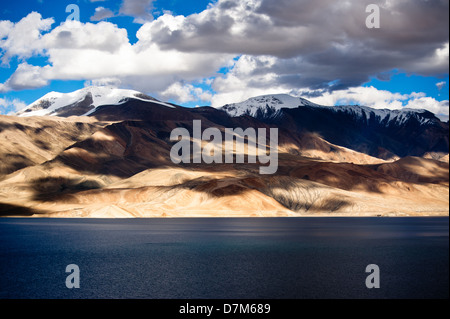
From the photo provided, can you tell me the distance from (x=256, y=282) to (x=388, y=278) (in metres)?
13.0

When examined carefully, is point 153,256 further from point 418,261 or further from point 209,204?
point 209,204

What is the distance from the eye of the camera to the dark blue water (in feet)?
148

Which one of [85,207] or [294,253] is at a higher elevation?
[85,207]

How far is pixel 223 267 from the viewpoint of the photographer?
57.5 meters

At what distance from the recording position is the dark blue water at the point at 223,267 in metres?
45.0

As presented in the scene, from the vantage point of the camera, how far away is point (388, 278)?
5131cm

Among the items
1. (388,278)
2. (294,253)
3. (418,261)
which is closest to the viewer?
(388,278)

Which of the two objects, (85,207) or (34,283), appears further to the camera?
(85,207)

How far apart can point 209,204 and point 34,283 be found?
5576 inches
